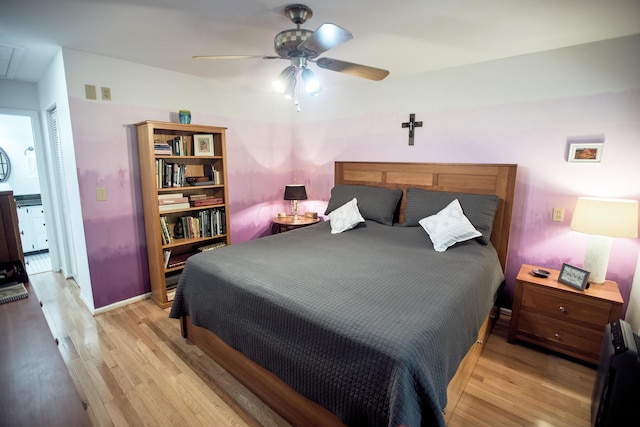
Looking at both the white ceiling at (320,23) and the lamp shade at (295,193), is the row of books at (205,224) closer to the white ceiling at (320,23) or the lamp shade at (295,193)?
the lamp shade at (295,193)

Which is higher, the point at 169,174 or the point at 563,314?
the point at 169,174

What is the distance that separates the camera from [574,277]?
7.06 feet

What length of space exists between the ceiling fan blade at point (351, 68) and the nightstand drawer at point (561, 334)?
208 cm

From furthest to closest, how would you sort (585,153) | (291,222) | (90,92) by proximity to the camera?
(291,222) → (90,92) → (585,153)

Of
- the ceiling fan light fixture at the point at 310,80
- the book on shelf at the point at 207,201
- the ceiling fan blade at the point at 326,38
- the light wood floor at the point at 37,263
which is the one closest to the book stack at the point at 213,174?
the book on shelf at the point at 207,201

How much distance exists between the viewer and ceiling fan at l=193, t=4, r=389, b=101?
1.46 m

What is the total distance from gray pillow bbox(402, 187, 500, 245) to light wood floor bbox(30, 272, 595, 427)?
0.94m

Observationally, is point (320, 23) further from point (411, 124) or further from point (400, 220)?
point (400, 220)

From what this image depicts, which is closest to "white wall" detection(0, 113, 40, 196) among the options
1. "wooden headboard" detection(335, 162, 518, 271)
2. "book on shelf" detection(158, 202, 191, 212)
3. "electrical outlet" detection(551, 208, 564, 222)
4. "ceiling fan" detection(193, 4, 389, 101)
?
"book on shelf" detection(158, 202, 191, 212)

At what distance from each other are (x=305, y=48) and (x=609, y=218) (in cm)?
224

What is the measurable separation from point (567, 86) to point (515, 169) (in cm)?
70

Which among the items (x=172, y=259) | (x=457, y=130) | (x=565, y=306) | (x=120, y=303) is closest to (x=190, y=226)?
(x=172, y=259)

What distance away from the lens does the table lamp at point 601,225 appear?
6.46ft

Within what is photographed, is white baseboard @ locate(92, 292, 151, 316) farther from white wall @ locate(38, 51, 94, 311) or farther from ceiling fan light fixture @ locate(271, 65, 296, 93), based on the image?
ceiling fan light fixture @ locate(271, 65, 296, 93)
